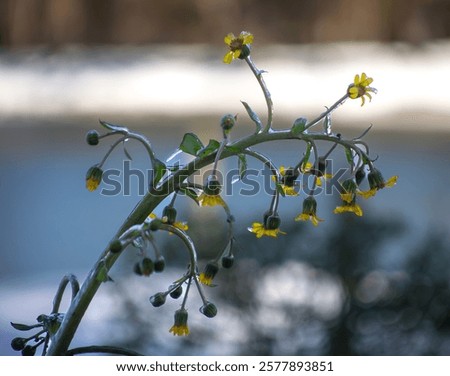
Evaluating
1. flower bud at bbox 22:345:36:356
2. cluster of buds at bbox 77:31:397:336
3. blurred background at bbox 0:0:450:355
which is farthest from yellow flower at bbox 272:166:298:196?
blurred background at bbox 0:0:450:355

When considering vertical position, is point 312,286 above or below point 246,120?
below

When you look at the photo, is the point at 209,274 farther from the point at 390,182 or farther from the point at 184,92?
the point at 184,92

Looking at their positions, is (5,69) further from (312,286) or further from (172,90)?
(312,286)

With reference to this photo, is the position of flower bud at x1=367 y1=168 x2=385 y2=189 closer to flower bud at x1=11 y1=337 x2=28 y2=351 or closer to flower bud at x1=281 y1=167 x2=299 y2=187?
flower bud at x1=281 y1=167 x2=299 y2=187

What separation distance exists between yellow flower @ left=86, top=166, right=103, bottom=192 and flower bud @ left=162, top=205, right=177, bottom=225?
3 cm

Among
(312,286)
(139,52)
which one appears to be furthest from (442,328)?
(139,52)

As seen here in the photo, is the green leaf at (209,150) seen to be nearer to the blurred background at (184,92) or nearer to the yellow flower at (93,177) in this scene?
the yellow flower at (93,177)

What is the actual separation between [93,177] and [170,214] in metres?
0.04

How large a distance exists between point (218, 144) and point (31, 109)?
1225 millimetres

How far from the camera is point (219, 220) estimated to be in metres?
0.95

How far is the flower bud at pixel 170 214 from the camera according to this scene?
27 centimetres

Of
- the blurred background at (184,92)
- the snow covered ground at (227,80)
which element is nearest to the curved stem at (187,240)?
the blurred background at (184,92)

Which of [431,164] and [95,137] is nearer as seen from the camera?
[95,137]

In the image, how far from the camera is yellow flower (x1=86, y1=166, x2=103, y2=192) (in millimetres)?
288
